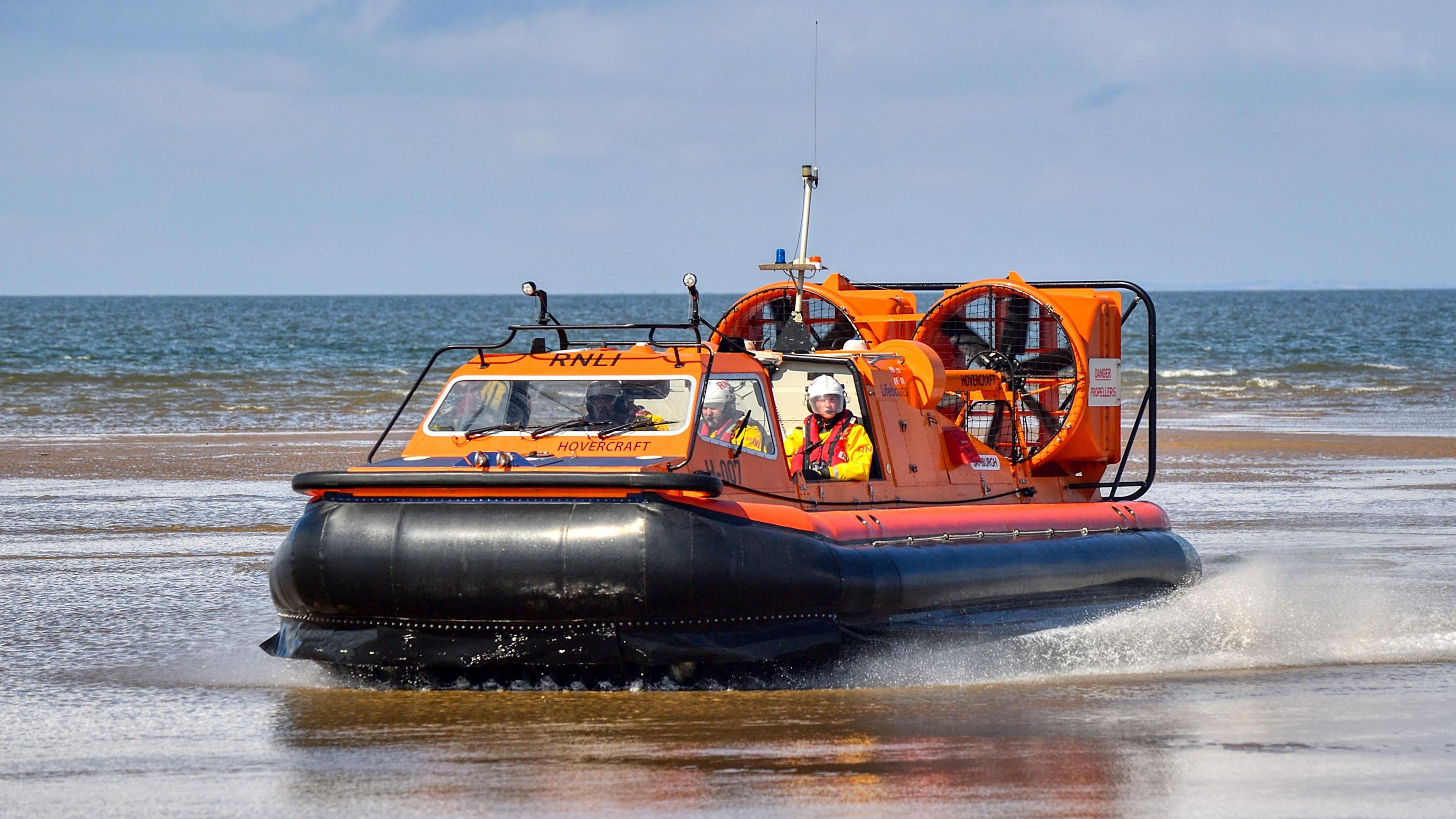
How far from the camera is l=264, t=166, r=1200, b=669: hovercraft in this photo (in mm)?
6148

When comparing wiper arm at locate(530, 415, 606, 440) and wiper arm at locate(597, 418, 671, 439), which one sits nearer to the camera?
wiper arm at locate(597, 418, 671, 439)

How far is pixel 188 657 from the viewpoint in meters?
7.16

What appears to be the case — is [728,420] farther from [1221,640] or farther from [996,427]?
[1221,640]

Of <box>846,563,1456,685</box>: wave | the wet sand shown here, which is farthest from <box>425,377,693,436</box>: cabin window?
<box>846,563,1456,685</box>: wave

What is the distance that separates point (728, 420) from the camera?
7.14 m

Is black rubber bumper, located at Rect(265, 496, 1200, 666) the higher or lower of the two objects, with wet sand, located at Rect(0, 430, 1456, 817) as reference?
higher

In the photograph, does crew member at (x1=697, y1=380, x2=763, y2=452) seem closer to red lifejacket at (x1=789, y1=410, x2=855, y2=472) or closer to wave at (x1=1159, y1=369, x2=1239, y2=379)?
red lifejacket at (x1=789, y1=410, x2=855, y2=472)

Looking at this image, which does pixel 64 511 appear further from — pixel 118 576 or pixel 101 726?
pixel 101 726

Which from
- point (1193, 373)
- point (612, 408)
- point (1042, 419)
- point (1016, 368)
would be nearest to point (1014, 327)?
point (1016, 368)

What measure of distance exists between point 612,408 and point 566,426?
8.0 inches

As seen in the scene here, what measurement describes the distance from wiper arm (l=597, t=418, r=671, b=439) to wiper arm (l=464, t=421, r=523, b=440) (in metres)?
0.44

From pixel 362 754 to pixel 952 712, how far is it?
205 cm

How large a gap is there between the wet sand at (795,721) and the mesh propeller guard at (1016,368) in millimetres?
1090

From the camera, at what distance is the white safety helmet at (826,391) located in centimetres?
761
